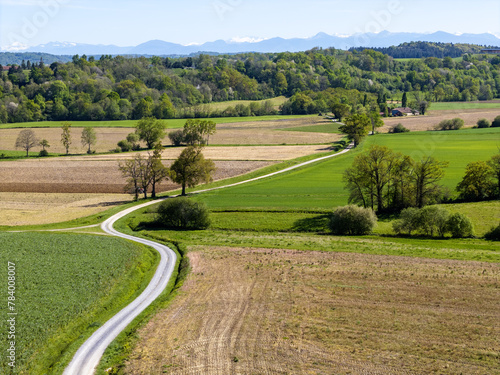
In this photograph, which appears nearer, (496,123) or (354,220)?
(354,220)

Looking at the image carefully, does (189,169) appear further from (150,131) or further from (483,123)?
(483,123)

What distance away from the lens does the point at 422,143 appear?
111 meters

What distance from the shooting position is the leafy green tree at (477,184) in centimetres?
6291

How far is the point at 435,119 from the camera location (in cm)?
15912

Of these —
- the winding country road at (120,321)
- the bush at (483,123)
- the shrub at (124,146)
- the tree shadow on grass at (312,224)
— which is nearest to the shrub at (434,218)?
the tree shadow on grass at (312,224)

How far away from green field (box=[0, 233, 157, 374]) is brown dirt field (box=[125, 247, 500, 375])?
3947 millimetres

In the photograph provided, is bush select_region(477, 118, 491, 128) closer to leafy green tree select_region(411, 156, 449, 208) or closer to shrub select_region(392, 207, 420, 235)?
leafy green tree select_region(411, 156, 449, 208)

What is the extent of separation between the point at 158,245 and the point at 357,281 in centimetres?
2162

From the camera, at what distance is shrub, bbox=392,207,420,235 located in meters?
51.0

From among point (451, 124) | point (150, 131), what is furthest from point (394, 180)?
point (451, 124)

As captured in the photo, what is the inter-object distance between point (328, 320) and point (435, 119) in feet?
476

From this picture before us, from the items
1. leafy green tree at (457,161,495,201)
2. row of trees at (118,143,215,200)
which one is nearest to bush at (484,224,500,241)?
leafy green tree at (457,161,495,201)

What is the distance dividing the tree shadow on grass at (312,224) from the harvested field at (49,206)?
2705cm

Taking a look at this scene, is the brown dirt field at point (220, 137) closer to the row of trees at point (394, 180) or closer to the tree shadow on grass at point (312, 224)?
the row of trees at point (394, 180)
